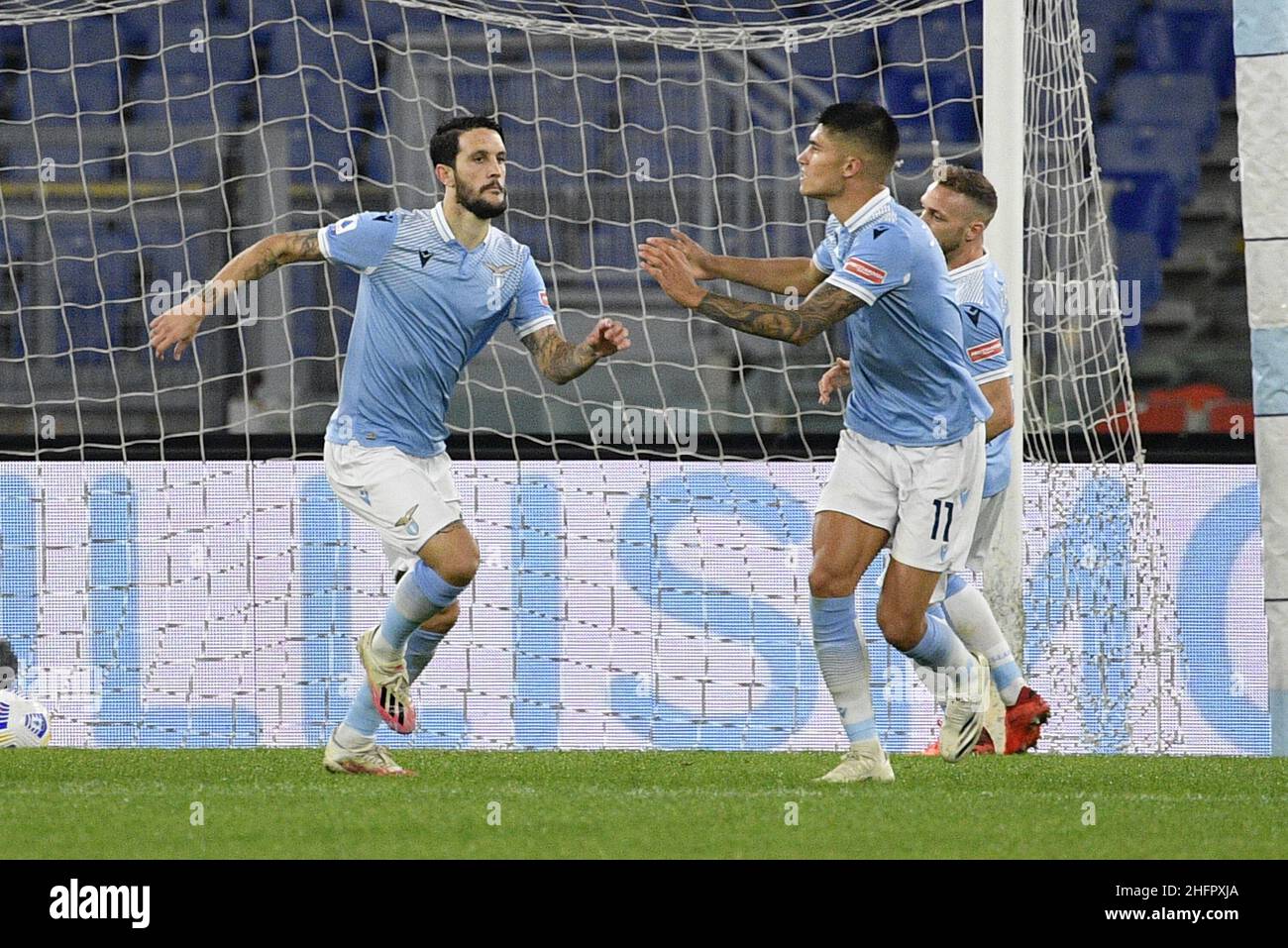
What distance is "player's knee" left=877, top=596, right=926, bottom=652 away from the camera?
18.2ft

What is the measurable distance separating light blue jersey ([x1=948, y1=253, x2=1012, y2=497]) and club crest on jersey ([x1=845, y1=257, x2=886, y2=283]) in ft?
3.87

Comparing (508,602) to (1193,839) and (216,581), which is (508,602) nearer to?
(216,581)

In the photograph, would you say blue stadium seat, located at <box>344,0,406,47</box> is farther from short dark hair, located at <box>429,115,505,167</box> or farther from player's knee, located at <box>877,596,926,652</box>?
player's knee, located at <box>877,596,926,652</box>

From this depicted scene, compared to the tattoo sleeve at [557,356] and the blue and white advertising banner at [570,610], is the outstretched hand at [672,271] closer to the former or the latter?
the tattoo sleeve at [557,356]

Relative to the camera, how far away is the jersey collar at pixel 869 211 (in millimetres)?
5402

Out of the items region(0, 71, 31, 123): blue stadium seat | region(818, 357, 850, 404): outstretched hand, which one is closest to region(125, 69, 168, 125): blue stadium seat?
region(0, 71, 31, 123): blue stadium seat

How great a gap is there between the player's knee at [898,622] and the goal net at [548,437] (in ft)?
4.90

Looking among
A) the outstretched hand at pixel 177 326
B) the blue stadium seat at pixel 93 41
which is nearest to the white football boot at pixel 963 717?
the outstretched hand at pixel 177 326

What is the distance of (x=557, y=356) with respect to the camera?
19.1 feet

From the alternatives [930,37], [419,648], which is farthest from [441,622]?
[930,37]

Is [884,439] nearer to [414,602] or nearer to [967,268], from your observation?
[967,268]

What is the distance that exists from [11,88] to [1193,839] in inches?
350

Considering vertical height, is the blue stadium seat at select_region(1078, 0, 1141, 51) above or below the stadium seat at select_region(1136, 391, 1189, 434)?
above
